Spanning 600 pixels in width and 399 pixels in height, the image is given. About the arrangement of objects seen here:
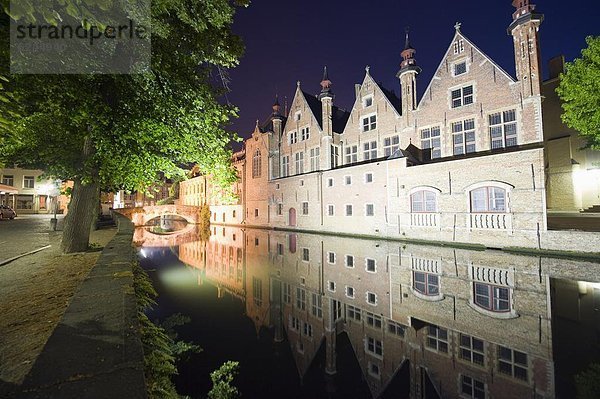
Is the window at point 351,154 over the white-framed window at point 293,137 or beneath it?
beneath

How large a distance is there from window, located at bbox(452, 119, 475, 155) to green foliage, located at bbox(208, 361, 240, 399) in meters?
21.2

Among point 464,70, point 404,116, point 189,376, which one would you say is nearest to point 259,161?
point 404,116

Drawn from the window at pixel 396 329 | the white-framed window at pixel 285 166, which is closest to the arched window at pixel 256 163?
the white-framed window at pixel 285 166

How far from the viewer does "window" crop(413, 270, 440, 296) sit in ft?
25.0

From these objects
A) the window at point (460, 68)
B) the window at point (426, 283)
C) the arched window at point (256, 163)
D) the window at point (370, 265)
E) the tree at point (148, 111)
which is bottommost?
the window at point (370, 265)

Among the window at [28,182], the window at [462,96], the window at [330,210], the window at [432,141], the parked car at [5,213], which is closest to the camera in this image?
the window at [462,96]

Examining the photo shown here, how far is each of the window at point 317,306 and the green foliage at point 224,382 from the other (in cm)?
268

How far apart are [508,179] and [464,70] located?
31.8ft

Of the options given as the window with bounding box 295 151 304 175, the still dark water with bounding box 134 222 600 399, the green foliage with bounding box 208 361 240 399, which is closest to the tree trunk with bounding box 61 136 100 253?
the still dark water with bounding box 134 222 600 399

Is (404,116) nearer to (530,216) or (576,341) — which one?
(530,216)

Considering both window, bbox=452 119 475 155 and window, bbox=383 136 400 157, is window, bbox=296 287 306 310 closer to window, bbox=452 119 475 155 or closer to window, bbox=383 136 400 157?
window, bbox=452 119 475 155

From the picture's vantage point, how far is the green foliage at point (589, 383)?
3.34 metres

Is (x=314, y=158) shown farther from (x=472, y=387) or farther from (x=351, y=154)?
(x=472, y=387)

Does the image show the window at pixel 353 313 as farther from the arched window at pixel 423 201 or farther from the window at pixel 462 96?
the window at pixel 462 96
